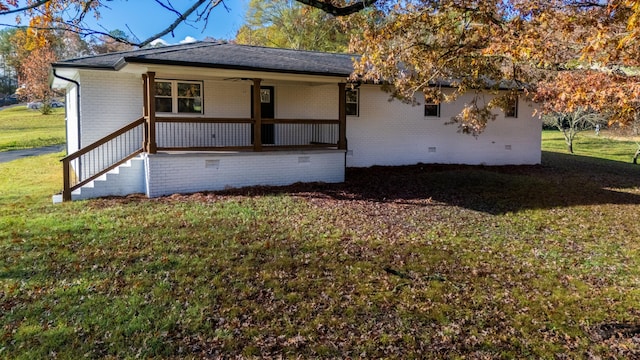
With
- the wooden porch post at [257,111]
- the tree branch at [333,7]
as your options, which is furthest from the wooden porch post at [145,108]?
the tree branch at [333,7]

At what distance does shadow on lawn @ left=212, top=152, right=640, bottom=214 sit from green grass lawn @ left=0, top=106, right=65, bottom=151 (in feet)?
67.7

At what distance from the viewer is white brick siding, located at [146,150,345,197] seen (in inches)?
420

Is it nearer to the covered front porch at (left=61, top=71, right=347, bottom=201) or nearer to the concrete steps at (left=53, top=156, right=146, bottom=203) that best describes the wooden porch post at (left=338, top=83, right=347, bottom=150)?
the covered front porch at (left=61, top=71, right=347, bottom=201)

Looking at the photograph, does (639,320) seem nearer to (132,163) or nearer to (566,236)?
(566,236)

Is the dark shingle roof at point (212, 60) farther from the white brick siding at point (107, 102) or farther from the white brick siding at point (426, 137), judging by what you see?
the white brick siding at point (426, 137)

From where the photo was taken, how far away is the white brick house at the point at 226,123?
10.7 m

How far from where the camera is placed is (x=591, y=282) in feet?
19.5

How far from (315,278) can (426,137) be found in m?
11.6

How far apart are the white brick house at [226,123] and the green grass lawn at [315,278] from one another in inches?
41.3

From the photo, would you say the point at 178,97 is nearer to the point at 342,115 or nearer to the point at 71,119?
the point at 71,119

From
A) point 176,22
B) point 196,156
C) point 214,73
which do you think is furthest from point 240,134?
point 176,22

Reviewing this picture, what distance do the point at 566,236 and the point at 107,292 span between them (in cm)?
748

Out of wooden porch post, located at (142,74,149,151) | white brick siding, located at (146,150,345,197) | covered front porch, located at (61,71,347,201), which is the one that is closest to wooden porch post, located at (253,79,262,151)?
covered front porch, located at (61,71,347,201)

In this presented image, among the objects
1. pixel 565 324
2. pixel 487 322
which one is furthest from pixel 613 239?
pixel 487 322
